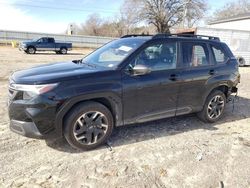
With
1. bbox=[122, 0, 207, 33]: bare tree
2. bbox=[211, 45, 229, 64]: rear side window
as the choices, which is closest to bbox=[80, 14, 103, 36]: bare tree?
bbox=[122, 0, 207, 33]: bare tree

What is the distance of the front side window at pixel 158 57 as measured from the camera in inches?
163

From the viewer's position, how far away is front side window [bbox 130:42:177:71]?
4.15 meters

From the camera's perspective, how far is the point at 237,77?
18.2 feet

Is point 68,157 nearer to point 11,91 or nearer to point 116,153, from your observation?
point 116,153

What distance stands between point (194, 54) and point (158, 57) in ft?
2.96

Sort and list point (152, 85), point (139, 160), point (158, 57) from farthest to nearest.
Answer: point (158, 57) → point (152, 85) → point (139, 160)

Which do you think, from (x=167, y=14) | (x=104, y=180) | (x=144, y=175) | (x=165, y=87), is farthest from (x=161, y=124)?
(x=167, y=14)

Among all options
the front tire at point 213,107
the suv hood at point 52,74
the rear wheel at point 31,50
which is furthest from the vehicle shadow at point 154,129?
the rear wheel at point 31,50

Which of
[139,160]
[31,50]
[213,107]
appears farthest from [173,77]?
[31,50]

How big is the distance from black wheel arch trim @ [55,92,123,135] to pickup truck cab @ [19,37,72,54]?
2315cm

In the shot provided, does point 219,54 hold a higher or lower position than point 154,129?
higher

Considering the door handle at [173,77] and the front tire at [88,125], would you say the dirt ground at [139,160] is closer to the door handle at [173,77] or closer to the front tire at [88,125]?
the front tire at [88,125]

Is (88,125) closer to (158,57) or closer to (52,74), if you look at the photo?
(52,74)

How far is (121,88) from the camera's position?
12.7 feet
